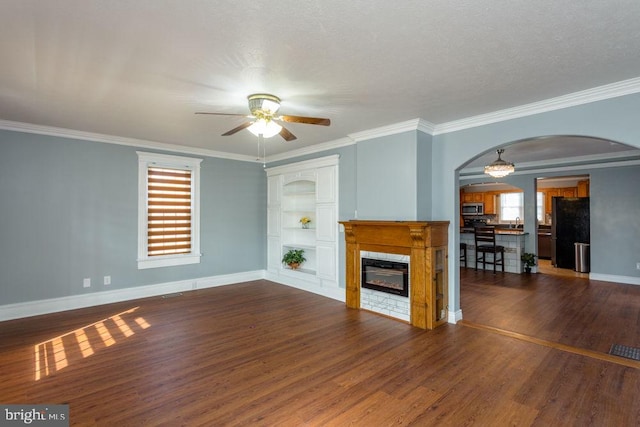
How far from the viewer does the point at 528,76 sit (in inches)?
114

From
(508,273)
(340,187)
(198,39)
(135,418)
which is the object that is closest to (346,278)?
(340,187)

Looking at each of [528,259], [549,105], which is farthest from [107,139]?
[528,259]

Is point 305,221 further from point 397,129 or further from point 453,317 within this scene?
point 453,317

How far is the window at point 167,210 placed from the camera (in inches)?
215

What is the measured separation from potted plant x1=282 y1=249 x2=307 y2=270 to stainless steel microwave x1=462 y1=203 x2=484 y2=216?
793cm

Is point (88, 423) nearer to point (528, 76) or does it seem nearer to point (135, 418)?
point (135, 418)

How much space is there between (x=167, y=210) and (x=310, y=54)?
14.3 ft

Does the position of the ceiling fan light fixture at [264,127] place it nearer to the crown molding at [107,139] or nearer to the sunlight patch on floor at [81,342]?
the sunlight patch on floor at [81,342]

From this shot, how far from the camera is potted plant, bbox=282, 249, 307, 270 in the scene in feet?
20.7

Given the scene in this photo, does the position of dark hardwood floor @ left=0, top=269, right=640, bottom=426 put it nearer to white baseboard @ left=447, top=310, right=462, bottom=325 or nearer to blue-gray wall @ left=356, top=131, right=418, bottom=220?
white baseboard @ left=447, top=310, right=462, bottom=325

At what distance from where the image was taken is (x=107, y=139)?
16.7ft

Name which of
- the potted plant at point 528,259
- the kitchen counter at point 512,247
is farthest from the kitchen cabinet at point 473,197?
the potted plant at point 528,259

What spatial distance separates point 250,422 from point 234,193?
194 inches

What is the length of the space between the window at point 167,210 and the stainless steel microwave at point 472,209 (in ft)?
31.8
